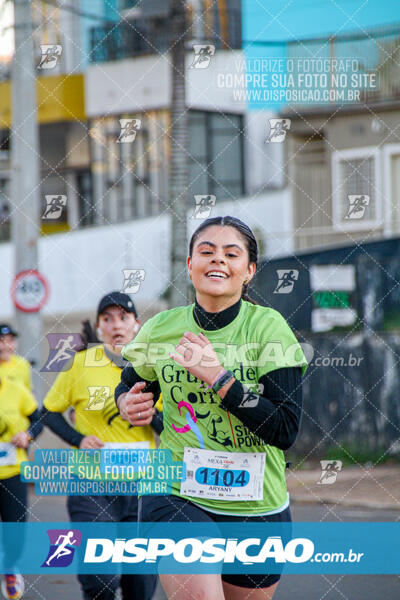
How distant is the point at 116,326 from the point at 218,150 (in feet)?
45.7

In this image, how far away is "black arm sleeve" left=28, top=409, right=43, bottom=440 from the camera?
255 inches

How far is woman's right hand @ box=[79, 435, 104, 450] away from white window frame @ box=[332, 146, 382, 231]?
9.10 meters

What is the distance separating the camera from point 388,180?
49.9 ft

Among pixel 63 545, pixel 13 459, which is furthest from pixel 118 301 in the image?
pixel 13 459

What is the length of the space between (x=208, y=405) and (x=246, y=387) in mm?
201

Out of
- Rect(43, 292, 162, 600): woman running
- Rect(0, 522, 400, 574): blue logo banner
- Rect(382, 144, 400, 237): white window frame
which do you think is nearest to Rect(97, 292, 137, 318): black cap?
Rect(43, 292, 162, 600): woman running

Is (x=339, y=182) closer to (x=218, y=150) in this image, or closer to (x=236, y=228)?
(x=218, y=150)

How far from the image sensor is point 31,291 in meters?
11.6

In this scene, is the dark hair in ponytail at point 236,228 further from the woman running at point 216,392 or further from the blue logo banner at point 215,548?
the blue logo banner at point 215,548

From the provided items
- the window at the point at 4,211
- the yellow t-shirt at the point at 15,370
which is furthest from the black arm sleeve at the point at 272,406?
the window at the point at 4,211

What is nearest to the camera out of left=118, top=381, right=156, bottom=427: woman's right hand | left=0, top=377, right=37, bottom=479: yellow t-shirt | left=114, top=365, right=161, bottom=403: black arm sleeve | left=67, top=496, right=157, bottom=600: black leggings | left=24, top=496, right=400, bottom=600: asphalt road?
left=118, top=381, right=156, bottom=427: woman's right hand

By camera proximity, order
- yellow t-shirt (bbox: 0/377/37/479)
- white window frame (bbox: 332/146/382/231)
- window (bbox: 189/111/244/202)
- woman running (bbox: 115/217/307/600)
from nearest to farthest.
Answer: woman running (bbox: 115/217/307/600), yellow t-shirt (bbox: 0/377/37/479), white window frame (bbox: 332/146/382/231), window (bbox: 189/111/244/202)

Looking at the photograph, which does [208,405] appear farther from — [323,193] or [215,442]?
[323,193]

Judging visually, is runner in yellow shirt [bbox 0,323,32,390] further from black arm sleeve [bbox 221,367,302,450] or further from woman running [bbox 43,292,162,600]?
black arm sleeve [bbox 221,367,302,450]
